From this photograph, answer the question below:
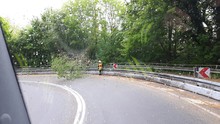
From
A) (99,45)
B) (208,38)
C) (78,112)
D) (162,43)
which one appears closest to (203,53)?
(208,38)

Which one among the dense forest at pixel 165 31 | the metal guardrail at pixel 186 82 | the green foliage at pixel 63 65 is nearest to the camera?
the green foliage at pixel 63 65

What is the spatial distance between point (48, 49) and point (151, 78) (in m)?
18.5

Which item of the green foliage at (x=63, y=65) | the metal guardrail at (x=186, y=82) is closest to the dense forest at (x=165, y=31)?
the metal guardrail at (x=186, y=82)

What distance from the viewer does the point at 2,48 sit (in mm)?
1664

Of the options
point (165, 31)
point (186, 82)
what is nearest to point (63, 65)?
point (186, 82)

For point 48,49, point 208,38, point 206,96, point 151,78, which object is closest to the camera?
point 48,49

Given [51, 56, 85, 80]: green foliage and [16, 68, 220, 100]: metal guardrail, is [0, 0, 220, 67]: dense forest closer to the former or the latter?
[16, 68, 220, 100]: metal guardrail

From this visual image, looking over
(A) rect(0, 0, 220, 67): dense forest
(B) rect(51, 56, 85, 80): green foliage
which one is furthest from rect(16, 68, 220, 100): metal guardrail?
(B) rect(51, 56, 85, 80): green foliage

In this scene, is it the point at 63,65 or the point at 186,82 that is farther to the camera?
the point at 186,82

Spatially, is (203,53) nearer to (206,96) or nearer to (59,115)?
(206,96)

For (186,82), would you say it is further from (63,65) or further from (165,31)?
(165,31)

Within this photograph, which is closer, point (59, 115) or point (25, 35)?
point (25, 35)

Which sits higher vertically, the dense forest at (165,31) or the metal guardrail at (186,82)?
the dense forest at (165,31)

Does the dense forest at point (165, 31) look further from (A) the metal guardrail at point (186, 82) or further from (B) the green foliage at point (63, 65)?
(B) the green foliage at point (63, 65)
